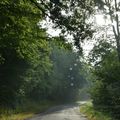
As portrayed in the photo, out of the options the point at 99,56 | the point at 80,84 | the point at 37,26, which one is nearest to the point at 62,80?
the point at 80,84

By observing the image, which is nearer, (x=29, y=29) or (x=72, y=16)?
(x=72, y=16)

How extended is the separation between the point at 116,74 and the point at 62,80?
77885mm

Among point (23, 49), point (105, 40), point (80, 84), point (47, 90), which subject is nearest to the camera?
point (23, 49)

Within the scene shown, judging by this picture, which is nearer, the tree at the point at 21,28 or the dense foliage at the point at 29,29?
the dense foliage at the point at 29,29

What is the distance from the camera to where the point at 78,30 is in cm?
1641

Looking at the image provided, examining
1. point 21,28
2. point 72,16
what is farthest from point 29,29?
point 72,16

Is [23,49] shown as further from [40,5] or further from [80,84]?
[80,84]

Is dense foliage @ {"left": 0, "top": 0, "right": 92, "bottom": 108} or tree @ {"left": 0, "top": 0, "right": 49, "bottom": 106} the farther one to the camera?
tree @ {"left": 0, "top": 0, "right": 49, "bottom": 106}

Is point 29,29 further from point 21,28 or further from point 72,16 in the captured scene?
point 72,16

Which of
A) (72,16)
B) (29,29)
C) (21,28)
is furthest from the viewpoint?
(29,29)

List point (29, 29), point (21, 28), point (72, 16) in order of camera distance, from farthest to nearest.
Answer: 1. point (29, 29)
2. point (21, 28)
3. point (72, 16)

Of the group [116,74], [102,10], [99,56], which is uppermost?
[102,10]

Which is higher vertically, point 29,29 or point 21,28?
point 29,29

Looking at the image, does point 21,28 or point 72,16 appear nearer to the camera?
point 72,16
